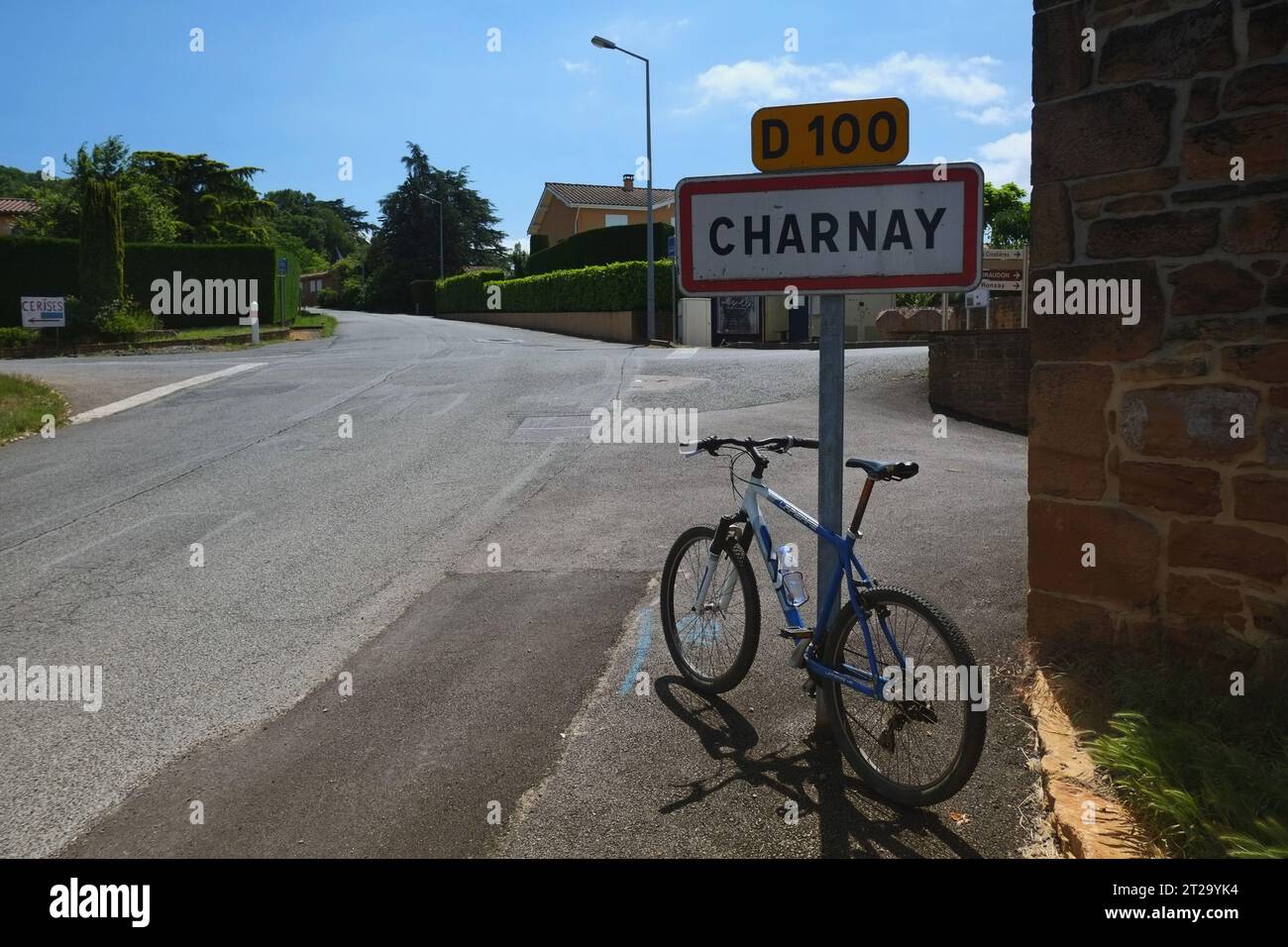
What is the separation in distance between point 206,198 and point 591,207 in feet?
69.7

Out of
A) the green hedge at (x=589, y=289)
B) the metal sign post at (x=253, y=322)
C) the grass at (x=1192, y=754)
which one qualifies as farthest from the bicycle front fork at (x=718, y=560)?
the green hedge at (x=589, y=289)

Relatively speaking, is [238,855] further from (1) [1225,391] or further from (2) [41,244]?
(2) [41,244]

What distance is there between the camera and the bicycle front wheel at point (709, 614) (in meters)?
4.53

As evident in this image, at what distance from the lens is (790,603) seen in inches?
163

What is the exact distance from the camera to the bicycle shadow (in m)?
3.31

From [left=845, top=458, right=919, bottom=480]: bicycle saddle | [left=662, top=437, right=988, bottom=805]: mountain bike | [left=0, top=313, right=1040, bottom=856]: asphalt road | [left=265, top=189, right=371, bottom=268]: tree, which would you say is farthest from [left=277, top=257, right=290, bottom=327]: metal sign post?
[left=265, top=189, right=371, bottom=268]: tree

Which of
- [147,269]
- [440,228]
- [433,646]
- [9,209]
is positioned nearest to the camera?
[433,646]

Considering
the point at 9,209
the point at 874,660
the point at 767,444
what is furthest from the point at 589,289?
the point at 9,209

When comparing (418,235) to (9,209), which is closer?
(9,209)

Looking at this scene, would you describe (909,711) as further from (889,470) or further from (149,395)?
(149,395)

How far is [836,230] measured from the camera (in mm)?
3719

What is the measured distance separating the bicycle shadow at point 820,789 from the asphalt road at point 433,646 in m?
0.01

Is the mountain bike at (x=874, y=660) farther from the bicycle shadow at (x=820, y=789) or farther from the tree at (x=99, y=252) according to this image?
the tree at (x=99, y=252)
